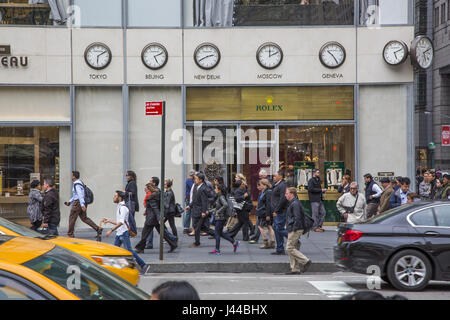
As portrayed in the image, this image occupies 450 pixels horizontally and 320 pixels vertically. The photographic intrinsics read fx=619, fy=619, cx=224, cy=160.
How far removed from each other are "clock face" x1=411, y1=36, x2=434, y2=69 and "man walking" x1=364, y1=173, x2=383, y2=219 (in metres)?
4.20

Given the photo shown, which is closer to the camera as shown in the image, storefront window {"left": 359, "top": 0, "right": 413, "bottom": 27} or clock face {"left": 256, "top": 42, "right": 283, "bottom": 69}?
clock face {"left": 256, "top": 42, "right": 283, "bottom": 69}

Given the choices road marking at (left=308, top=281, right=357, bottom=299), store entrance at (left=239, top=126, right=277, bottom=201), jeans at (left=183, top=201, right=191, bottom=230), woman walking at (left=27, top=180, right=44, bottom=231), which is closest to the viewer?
road marking at (left=308, top=281, right=357, bottom=299)

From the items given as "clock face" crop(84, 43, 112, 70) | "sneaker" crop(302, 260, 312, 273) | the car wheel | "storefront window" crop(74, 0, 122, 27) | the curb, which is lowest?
the curb

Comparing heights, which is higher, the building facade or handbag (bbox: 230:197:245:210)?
the building facade

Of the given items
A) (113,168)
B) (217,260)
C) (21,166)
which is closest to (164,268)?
(217,260)

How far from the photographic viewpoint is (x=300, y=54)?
18.9 m

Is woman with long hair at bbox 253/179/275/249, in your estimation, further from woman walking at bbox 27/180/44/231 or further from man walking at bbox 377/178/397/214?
woman walking at bbox 27/180/44/231

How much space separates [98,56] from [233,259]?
8518mm

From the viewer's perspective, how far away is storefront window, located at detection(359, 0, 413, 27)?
19.0 meters

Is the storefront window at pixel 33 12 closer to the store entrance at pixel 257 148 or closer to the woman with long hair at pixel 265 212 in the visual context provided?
the store entrance at pixel 257 148

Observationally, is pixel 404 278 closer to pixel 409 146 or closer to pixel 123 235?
pixel 123 235

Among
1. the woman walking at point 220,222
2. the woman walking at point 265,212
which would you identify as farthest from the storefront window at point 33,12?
the woman walking at point 265,212

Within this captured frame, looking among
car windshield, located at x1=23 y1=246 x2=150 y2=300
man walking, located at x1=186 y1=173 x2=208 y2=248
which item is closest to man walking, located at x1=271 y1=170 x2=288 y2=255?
man walking, located at x1=186 y1=173 x2=208 y2=248

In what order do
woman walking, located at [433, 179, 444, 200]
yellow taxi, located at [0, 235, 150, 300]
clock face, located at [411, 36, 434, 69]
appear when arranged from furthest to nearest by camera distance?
clock face, located at [411, 36, 434, 69], woman walking, located at [433, 179, 444, 200], yellow taxi, located at [0, 235, 150, 300]
